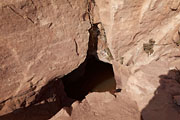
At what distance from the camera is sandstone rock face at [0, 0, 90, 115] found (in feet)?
8.75

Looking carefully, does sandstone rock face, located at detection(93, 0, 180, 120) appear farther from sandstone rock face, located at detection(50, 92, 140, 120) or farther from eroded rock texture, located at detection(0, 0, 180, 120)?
sandstone rock face, located at detection(50, 92, 140, 120)

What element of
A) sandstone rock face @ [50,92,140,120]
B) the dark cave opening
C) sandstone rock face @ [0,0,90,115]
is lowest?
the dark cave opening

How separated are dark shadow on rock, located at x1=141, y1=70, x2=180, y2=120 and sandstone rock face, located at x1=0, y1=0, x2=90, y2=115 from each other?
185cm

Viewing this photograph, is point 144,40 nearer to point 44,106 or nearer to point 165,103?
point 165,103

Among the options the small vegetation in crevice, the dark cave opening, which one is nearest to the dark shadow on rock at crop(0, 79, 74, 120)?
the dark cave opening

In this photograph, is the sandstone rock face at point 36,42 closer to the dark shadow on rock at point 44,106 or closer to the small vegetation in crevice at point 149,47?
the dark shadow on rock at point 44,106

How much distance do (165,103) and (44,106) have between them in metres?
2.69

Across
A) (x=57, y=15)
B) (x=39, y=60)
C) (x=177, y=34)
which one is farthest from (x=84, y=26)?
(x=177, y=34)

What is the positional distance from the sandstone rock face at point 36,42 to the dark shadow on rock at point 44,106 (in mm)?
186

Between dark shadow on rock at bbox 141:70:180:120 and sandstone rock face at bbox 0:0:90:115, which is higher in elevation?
sandstone rock face at bbox 0:0:90:115

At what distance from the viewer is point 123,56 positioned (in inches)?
152

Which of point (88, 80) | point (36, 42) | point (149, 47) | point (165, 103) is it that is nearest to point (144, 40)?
point (149, 47)

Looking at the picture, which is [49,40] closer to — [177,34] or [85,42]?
[85,42]

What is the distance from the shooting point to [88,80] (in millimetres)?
5102
